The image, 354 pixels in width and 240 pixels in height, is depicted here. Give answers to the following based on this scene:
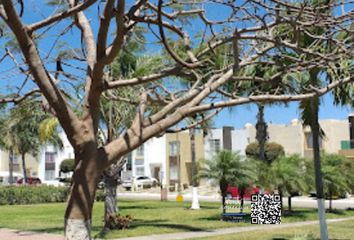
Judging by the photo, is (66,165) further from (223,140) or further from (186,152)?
(223,140)

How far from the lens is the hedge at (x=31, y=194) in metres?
37.5

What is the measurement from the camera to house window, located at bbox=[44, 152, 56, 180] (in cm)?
8119

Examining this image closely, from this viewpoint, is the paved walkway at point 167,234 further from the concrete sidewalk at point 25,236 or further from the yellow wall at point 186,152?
the yellow wall at point 186,152

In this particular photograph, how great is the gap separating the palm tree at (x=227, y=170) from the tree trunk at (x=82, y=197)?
17.1 m

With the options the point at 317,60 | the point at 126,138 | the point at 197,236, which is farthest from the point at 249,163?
the point at 126,138

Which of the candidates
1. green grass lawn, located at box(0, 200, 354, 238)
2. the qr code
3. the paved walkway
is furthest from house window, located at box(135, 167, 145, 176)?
the paved walkway

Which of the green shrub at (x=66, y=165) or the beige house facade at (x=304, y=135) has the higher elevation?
the beige house facade at (x=304, y=135)

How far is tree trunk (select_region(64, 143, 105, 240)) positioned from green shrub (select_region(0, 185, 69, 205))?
33.1 metres

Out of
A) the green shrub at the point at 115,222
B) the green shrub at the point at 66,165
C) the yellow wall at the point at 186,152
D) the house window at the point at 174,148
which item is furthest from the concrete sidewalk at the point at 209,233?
the green shrub at the point at 66,165

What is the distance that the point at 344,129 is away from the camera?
55.9m

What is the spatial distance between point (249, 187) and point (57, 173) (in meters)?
60.6

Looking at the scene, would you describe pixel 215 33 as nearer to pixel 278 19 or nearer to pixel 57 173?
pixel 278 19

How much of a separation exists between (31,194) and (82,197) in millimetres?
34017

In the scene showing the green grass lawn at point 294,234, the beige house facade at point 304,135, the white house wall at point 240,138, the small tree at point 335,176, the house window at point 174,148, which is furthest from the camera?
the house window at point 174,148
